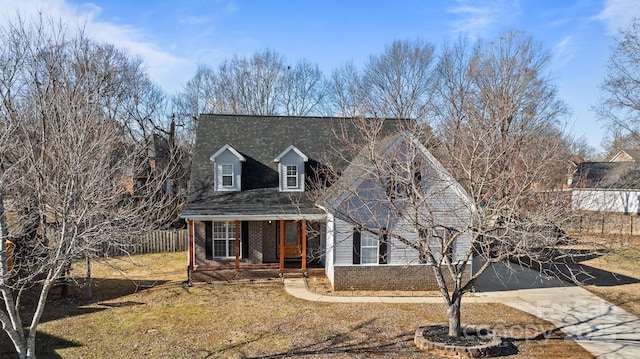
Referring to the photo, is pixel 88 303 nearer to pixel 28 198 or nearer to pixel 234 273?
pixel 234 273

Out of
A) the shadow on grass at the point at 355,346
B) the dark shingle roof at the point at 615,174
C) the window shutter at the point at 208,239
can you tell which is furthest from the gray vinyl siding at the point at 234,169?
the dark shingle roof at the point at 615,174

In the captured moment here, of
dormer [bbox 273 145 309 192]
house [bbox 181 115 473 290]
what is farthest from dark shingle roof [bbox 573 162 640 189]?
dormer [bbox 273 145 309 192]

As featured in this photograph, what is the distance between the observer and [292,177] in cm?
1855

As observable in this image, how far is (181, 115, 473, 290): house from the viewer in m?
15.2

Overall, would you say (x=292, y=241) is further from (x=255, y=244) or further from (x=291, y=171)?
(x=291, y=171)

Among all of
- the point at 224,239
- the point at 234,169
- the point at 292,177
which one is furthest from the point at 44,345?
the point at 292,177

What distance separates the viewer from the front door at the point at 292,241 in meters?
18.5

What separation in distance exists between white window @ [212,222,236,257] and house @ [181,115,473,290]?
0.04m

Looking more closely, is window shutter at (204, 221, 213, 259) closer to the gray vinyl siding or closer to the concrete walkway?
the gray vinyl siding

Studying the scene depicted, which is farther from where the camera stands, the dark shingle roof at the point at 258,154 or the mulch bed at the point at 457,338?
the dark shingle roof at the point at 258,154

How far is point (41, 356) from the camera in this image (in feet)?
30.9

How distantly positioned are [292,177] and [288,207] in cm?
187

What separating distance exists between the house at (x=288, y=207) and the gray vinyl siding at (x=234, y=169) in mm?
44

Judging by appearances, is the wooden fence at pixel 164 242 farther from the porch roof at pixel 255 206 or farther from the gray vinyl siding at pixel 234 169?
the porch roof at pixel 255 206
